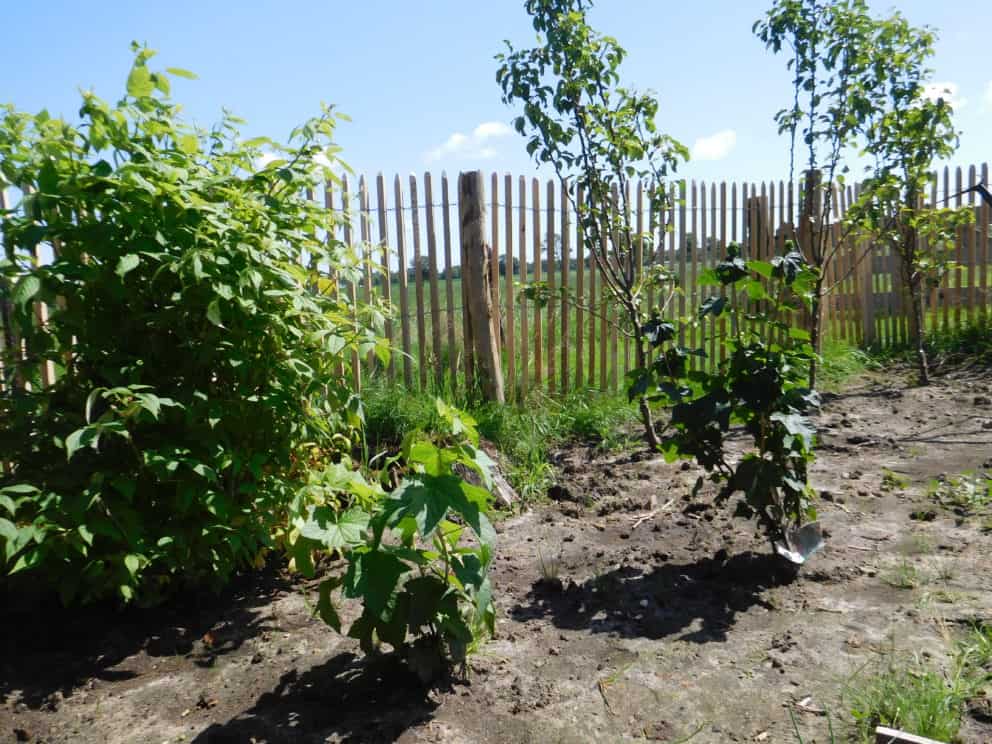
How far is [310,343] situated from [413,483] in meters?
0.91

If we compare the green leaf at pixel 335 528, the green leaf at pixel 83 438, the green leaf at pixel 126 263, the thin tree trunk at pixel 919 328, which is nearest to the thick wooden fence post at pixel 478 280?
the green leaf at pixel 335 528

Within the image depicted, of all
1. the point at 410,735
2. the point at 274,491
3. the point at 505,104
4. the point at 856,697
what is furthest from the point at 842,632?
the point at 505,104

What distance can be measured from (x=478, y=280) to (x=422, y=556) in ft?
11.5

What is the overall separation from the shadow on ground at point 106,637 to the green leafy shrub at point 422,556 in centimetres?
69

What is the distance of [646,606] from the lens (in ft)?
9.71

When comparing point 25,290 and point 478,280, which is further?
point 478,280

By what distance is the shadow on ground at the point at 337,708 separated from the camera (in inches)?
85.4

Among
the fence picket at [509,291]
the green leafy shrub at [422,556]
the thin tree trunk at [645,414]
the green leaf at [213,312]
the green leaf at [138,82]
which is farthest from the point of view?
the fence picket at [509,291]

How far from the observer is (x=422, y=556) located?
215cm

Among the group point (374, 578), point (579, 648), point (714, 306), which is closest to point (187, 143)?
point (374, 578)

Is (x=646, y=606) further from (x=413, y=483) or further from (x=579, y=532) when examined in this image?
(x=413, y=483)

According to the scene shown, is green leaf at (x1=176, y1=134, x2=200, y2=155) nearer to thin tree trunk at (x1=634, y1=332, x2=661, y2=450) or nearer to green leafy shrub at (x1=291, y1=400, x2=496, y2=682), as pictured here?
green leafy shrub at (x1=291, y1=400, x2=496, y2=682)

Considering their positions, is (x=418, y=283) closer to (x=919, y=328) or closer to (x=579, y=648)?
(x=579, y=648)

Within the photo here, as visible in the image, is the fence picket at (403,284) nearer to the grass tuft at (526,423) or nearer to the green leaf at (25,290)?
the grass tuft at (526,423)
